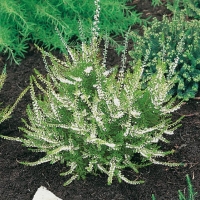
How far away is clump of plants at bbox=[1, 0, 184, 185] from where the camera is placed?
303 centimetres

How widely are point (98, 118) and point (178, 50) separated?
118cm

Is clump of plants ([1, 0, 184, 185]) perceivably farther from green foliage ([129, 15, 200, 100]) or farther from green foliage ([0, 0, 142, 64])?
green foliage ([0, 0, 142, 64])

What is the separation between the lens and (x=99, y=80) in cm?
305

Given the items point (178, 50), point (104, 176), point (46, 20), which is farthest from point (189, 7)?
point (104, 176)

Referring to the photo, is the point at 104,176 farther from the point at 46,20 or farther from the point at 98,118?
the point at 46,20

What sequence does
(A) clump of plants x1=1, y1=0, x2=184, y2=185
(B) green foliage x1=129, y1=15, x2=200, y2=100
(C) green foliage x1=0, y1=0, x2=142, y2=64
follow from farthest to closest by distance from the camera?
(C) green foliage x1=0, y1=0, x2=142, y2=64
(B) green foliage x1=129, y1=15, x2=200, y2=100
(A) clump of plants x1=1, y1=0, x2=184, y2=185

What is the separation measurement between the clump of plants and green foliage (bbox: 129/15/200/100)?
665 mm

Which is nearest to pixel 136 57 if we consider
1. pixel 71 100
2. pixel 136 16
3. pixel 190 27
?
pixel 190 27

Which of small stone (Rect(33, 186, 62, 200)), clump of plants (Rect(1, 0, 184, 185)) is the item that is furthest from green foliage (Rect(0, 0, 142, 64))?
small stone (Rect(33, 186, 62, 200))

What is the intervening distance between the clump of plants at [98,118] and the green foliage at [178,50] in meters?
0.66

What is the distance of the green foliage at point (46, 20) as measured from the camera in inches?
173

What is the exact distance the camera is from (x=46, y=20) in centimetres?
459

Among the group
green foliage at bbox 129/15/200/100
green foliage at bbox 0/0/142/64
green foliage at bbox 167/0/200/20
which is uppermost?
green foliage at bbox 167/0/200/20

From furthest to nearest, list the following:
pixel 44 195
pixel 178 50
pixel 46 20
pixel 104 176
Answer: pixel 46 20, pixel 178 50, pixel 104 176, pixel 44 195
